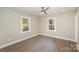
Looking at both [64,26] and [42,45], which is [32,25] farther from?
[64,26]

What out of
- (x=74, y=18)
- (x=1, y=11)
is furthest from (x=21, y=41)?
(x=74, y=18)

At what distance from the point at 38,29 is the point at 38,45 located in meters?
0.34

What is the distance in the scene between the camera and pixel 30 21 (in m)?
1.75

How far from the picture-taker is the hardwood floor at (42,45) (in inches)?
61.3

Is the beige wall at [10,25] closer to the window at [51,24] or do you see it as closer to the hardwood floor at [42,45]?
the hardwood floor at [42,45]

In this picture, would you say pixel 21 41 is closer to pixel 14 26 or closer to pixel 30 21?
pixel 14 26

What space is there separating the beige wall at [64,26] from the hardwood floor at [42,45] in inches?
4.4

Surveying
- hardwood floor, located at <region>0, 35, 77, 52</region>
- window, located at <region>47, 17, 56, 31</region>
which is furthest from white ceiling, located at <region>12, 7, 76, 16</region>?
hardwood floor, located at <region>0, 35, 77, 52</region>

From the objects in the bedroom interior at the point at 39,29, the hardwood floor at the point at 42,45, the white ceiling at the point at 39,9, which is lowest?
the hardwood floor at the point at 42,45

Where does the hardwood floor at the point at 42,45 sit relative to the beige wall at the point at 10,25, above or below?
below

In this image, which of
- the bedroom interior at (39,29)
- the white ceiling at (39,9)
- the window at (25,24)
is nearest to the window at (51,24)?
the bedroom interior at (39,29)

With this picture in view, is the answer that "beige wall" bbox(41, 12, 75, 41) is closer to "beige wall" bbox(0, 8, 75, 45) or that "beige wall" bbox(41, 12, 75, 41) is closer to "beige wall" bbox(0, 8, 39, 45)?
"beige wall" bbox(0, 8, 75, 45)

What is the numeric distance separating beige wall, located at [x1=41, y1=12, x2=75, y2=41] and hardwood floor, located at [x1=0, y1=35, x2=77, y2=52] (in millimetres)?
111
